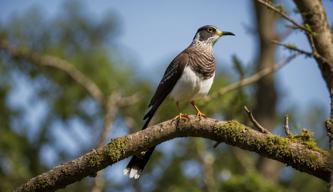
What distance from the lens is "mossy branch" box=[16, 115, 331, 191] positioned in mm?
4973

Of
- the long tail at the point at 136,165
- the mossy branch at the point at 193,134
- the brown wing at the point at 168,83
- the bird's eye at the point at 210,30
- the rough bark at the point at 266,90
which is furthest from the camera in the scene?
the rough bark at the point at 266,90

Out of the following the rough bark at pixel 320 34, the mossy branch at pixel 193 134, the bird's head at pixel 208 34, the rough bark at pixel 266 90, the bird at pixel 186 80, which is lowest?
the mossy branch at pixel 193 134

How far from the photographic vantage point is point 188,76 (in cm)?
674

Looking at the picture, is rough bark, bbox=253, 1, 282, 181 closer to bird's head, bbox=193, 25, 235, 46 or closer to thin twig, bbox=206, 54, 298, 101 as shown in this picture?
thin twig, bbox=206, 54, 298, 101

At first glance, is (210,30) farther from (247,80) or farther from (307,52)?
(307,52)

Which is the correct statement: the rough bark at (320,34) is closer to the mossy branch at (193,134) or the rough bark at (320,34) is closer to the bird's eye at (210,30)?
the mossy branch at (193,134)

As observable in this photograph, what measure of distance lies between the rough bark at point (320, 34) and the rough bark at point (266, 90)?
19.0 feet

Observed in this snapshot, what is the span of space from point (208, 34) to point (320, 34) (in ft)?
6.40

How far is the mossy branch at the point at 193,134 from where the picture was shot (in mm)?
4973

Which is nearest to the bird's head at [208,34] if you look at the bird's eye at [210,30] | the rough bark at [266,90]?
the bird's eye at [210,30]

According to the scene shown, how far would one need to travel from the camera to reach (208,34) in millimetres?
8070

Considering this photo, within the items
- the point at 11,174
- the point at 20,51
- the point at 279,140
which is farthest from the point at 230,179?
the point at 11,174

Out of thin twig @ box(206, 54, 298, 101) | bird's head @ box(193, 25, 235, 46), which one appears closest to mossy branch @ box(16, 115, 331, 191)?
thin twig @ box(206, 54, 298, 101)

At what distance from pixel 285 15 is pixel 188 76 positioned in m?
1.30
